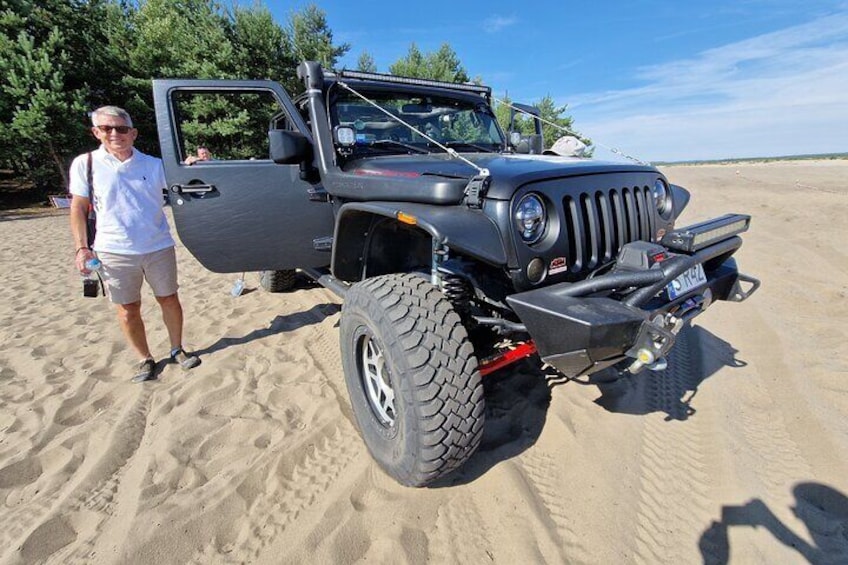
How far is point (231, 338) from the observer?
3.78 meters

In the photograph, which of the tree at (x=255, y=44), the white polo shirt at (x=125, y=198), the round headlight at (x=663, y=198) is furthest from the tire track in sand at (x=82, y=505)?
the tree at (x=255, y=44)

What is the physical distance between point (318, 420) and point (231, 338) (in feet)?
5.49

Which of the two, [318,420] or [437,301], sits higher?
[437,301]

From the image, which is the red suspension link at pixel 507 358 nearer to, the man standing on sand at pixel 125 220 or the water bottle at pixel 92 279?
the man standing on sand at pixel 125 220

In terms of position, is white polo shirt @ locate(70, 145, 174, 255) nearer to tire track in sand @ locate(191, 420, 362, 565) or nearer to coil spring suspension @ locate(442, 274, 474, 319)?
tire track in sand @ locate(191, 420, 362, 565)

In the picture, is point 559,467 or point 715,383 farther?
point 715,383

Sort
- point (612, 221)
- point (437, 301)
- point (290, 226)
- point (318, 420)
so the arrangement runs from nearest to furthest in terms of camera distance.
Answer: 1. point (437, 301)
2. point (612, 221)
3. point (318, 420)
4. point (290, 226)

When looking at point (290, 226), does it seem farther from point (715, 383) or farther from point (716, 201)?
point (716, 201)

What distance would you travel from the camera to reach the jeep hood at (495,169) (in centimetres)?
179

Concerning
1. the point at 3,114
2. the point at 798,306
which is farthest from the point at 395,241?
the point at 3,114

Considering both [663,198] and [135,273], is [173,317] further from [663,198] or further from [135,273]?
[663,198]

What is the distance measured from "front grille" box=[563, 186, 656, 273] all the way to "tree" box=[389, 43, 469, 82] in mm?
28256

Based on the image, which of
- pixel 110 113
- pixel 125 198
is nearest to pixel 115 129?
pixel 110 113

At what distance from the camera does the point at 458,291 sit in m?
2.19
